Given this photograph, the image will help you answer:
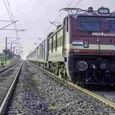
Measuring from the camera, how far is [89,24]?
17.8 meters

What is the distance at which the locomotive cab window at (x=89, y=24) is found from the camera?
57.7 ft

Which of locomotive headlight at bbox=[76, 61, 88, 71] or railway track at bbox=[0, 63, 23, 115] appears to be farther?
locomotive headlight at bbox=[76, 61, 88, 71]

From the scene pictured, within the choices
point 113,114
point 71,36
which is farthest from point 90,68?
point 113,114

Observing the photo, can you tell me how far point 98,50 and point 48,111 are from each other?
7008 mm

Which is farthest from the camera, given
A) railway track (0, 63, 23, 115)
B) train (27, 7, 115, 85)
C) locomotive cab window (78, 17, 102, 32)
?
locomotive cab window (78, 17, 102, 32)

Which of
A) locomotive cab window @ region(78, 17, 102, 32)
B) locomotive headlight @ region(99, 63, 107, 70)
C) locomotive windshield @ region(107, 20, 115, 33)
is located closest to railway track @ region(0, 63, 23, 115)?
locomotive headlight @ region(99, 63, 107, 70)

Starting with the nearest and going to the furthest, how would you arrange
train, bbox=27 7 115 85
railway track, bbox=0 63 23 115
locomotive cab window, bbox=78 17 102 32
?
railway track, bbox=0 63 23 115, train, bbox=27 7 115 85, locomotive cab window, bbox=78 17 102 32

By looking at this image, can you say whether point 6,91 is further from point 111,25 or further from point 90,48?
point 111,25

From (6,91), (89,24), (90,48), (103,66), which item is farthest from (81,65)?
(6,91)

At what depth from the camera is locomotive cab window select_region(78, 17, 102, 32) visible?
17.6m

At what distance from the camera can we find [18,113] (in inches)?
409

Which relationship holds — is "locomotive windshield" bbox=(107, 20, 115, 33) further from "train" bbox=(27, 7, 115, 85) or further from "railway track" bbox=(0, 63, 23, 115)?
"railway track" bbox=(0, 63, 23, 115)

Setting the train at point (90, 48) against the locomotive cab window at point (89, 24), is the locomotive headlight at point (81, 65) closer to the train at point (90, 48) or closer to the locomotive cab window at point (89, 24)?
the train at point (90, 48)

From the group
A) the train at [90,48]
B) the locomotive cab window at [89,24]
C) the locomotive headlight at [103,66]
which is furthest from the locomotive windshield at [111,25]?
the locomotive headlight at [103,66]
